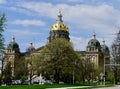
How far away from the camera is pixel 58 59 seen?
83.0 meters

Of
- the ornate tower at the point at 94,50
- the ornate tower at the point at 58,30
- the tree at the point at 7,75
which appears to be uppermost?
the ornate tower at the point at 58,30

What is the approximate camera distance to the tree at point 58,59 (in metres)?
82.9

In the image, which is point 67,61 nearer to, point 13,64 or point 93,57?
point 13,64

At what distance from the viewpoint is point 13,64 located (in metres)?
123

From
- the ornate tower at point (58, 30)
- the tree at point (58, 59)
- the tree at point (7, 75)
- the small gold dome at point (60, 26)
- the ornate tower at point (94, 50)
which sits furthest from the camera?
the ornate tower at point (94, 50)

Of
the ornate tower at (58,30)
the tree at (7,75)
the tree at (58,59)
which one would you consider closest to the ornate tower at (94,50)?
the ornate tower at (58,30)

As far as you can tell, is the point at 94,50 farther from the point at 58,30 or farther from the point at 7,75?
the point at 7,75

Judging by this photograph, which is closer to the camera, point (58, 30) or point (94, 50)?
point (58, 30)

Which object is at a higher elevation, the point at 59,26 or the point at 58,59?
the point at 59,26

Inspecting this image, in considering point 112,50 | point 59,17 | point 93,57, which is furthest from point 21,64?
point 93,57

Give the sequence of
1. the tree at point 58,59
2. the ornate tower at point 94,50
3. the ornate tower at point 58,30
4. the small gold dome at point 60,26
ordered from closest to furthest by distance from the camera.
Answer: the tree at point 58,59
the ornate tower at point 58,30
the small gold dome at point 60,26
the ornate tower at point 94,50

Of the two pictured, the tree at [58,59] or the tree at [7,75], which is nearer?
the tree at [58,59]

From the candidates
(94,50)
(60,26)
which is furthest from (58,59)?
(94,50)

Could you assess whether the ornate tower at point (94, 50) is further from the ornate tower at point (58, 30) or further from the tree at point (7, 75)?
the tree at point (7, 75)
